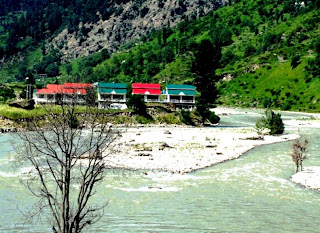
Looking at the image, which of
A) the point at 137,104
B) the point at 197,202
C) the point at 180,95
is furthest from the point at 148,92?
the point at 197,202

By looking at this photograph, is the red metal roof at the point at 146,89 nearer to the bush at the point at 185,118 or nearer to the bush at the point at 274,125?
the bush at the point at 185,118

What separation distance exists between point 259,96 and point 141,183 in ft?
498

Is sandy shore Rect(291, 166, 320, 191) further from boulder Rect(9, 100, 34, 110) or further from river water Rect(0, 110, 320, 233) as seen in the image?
boulder Rect(9, 100, 34, 110)

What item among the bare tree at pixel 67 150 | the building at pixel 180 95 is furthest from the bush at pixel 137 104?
the bare tree at pixel 67 150

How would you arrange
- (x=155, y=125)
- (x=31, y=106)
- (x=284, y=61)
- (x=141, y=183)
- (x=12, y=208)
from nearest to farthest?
1. (x=12, y=208)
2. (x=141, y=183)
3. (x=31, y=106)
4. (x=155, y=125)
5. (x=284, y=61)

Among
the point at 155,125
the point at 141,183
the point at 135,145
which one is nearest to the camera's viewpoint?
the point at 141,183

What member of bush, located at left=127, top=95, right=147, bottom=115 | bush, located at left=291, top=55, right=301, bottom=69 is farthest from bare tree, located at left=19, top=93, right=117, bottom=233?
bush, located at left=291, top=55, right=301, bottom=69

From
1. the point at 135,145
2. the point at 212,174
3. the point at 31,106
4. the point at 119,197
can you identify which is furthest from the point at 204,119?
the point at 119,197

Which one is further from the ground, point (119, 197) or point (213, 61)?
point (213, 61)

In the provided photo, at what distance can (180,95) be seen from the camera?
12256 centimetres

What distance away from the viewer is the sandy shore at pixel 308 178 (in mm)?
37513

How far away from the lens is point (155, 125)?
104562 mm

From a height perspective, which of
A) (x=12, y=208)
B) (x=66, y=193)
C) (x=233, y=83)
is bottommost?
(x=12, y=208)

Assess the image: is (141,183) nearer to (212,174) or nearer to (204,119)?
(212,174)
